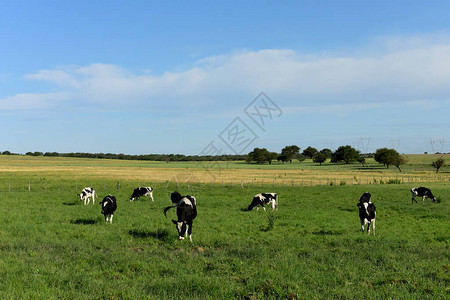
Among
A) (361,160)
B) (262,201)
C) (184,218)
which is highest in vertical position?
(361,160)

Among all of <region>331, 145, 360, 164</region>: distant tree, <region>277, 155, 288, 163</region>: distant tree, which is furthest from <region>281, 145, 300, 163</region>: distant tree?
<region>331, 145, 360, 164</region>: distant tree

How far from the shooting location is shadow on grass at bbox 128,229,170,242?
1374cm

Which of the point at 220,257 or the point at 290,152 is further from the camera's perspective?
the point at 290,152

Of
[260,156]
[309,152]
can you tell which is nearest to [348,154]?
[260,156]

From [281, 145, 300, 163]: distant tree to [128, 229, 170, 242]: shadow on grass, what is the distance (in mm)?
156373

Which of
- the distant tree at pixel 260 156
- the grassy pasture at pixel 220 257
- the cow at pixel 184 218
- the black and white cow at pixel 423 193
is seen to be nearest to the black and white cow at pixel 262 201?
the grassy pasture at pixel 220 257

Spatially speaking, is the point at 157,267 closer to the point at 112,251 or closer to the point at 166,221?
the point at 112,251

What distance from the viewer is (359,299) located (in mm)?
7191

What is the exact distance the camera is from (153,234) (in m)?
14.4

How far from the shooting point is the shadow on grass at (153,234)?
45.1 ft

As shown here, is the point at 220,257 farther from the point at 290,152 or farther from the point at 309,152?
the point at 309,152

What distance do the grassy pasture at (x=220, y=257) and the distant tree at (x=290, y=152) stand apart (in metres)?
149

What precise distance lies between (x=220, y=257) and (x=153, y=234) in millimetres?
4753

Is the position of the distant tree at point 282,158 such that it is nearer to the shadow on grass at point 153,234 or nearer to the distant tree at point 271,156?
the distant tree at point 271,156
